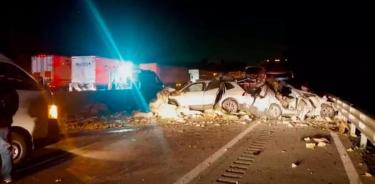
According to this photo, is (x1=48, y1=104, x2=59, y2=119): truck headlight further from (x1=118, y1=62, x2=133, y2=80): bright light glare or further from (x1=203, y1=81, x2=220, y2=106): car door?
(x1=118, y1=62, x2=133, y2=80): bright light glare

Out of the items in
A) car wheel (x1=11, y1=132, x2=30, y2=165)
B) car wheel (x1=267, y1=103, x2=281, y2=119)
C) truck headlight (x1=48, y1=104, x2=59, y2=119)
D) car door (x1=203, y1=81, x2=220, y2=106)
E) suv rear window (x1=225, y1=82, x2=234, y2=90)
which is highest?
suv rear window (x1=225, y1=82, x2=234, y2=90)

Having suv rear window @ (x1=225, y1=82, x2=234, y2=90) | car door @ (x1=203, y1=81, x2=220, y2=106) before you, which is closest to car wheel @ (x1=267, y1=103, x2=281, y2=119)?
suv rear window @ (x1=225, y1=82, x2=234, y2=90)

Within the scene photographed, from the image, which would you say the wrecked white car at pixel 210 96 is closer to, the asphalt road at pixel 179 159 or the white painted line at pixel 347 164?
the asphalt road at pixel 179 159

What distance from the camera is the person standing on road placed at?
6.71m

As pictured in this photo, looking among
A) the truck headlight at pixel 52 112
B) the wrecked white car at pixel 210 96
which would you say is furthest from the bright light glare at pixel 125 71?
the truck headlight at pixel 52 112

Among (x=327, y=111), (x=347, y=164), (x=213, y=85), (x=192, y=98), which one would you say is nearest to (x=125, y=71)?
(x=192, y=98)

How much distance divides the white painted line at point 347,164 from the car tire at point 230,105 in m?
6.34

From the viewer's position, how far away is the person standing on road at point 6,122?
671 centimetres

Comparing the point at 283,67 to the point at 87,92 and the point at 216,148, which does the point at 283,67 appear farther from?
the point at 216,148

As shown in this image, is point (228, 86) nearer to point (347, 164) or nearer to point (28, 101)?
point (347, 164)

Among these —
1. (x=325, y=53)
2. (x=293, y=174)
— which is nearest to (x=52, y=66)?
(x=293, y=174)

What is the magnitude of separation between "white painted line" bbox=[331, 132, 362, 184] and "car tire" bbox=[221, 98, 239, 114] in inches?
250

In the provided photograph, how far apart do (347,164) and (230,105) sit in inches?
368

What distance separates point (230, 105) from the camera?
57.4 feet
